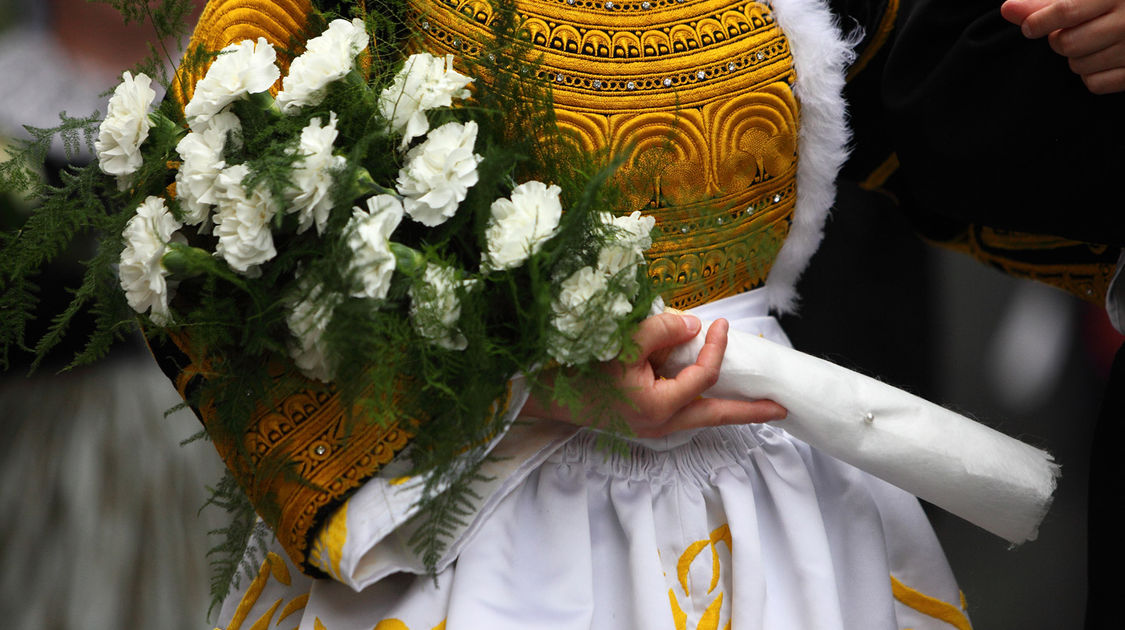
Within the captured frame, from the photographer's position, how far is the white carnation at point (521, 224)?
0.68 meters

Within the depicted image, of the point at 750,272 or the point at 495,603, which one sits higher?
the point at 750,272

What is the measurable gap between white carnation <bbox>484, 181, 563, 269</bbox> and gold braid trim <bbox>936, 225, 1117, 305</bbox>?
623mm

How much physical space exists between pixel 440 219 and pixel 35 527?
162cm

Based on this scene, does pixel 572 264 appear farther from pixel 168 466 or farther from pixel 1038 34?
pixel 168 466

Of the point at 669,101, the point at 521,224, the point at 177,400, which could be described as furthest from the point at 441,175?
the point at 177,400

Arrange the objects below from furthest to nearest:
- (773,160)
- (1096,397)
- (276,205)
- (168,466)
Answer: (168,466) < (1096,397) < (773,160) < (276,205)

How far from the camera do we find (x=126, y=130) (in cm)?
73

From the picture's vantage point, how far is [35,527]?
1.87 metres

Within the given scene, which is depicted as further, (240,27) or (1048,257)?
(1048,257)

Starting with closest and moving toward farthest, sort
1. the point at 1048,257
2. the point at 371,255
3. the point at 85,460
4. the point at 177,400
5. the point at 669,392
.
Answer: the point at 371,255
the point at 669,392
the point at 1048,257
the point at 85,460
the point at 177,400

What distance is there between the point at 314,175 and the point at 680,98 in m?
0.38

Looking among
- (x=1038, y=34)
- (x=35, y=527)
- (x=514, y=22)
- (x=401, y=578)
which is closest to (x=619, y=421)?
(x=401, y=578)

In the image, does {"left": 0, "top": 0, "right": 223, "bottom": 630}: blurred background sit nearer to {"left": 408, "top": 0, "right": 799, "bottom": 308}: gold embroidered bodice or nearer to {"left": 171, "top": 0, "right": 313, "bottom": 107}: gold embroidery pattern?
{"left": 171, "top": 0, "right": 313, "bottom": 107}: gold embroidery pattern

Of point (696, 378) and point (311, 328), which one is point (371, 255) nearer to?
point (311, 328)
